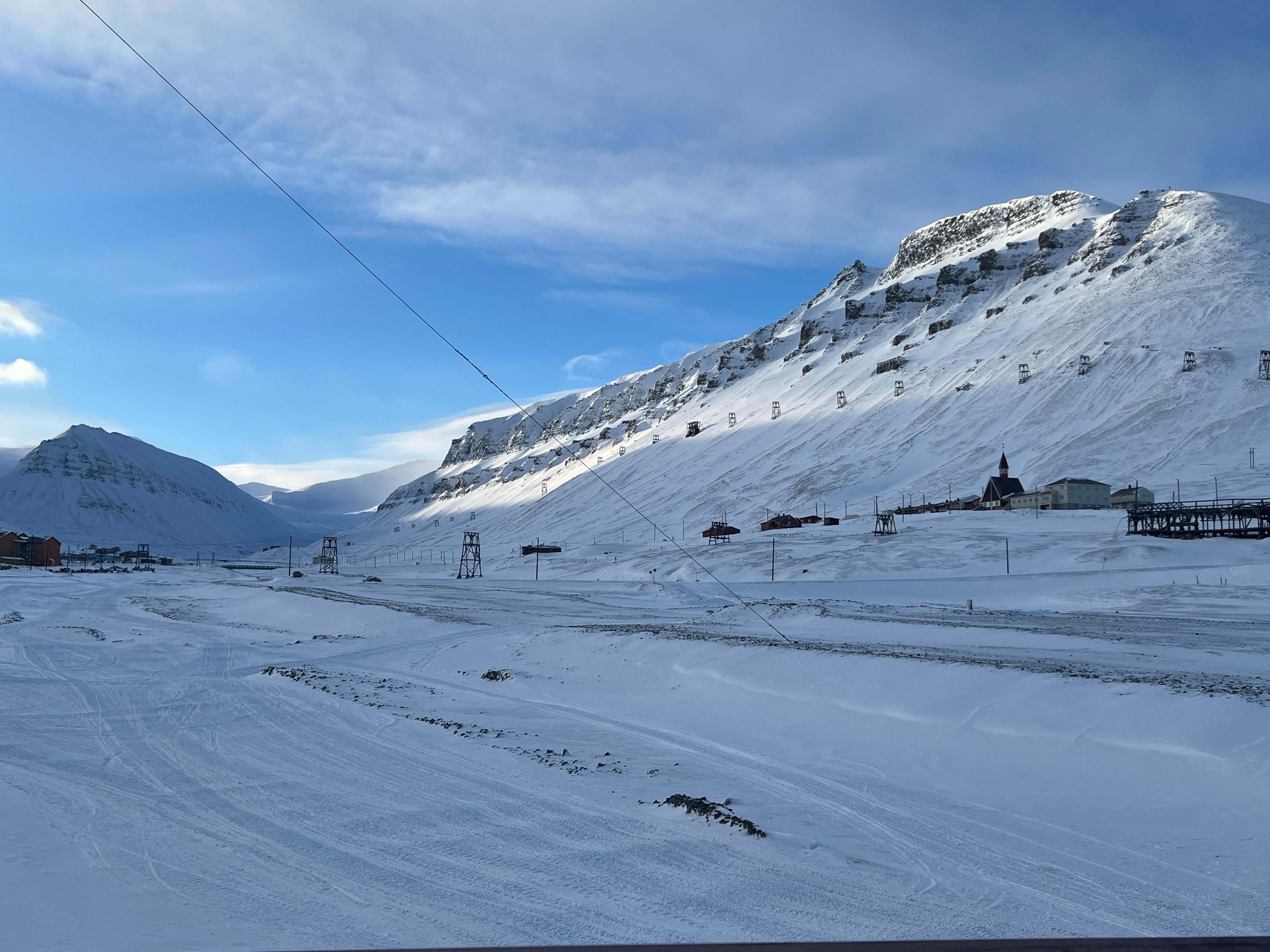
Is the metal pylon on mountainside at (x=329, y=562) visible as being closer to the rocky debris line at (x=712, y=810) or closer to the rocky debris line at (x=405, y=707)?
the rocky debris line at (x=405, y=707)

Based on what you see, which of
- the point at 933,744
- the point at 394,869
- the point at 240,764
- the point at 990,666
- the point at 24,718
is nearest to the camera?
the point at 394,869

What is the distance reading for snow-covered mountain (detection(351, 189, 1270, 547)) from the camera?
10181 centimetres

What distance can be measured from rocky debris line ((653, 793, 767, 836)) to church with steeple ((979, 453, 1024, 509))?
8783 centimetres

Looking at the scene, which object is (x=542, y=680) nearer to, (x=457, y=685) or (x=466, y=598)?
(x=457, y=685)

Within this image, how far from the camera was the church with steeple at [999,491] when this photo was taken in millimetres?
89188

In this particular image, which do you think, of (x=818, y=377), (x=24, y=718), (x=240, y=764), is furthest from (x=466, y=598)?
(x=818, y=377)

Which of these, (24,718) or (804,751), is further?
(24,718)

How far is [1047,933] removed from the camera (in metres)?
5.65

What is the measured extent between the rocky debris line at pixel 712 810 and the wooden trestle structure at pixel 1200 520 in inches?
2438

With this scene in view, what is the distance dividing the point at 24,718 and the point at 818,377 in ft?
593

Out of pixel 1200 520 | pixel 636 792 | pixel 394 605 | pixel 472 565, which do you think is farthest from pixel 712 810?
pixel 472 565

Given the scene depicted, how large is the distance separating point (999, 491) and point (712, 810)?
92.4m

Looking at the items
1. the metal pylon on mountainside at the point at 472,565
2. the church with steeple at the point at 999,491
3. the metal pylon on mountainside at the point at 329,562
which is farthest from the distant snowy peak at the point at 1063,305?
the metal pylon on mountainside at the point at 329,562

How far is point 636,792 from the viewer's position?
30.6 feet
